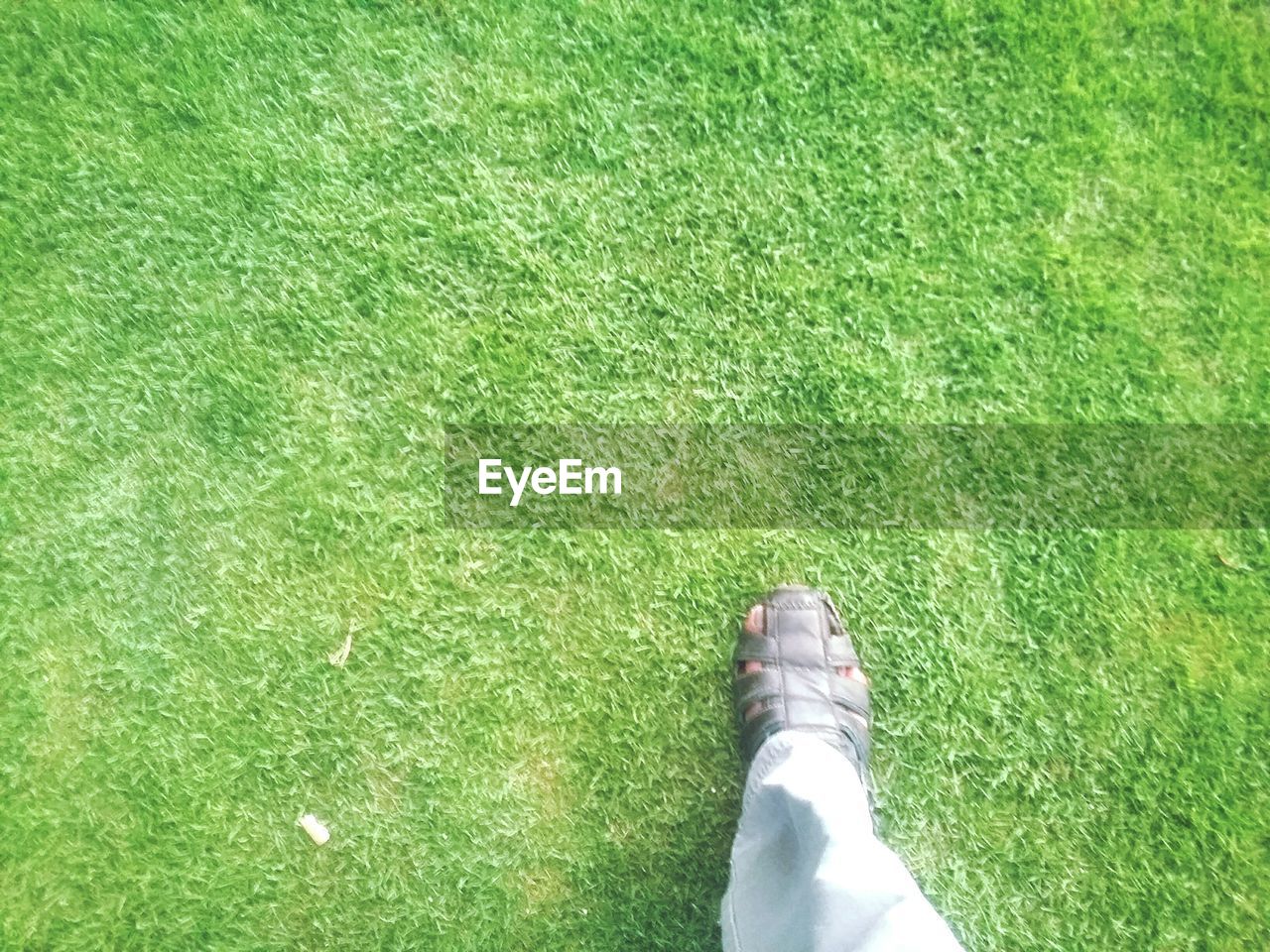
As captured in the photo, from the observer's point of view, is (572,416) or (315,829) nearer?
(315,829)

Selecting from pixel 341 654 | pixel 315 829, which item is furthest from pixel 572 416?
pixel 315 829

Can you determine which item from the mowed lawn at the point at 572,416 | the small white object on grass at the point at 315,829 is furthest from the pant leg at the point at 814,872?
the small white object on grass at the point at 315,829

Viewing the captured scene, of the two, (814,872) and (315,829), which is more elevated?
(814,872)

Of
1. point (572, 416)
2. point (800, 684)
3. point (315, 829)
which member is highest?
point (572, 416)

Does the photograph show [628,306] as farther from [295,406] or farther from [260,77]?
[260,77]

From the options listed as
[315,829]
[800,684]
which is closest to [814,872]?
[800,684]

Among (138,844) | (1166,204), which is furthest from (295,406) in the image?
(1166,204)

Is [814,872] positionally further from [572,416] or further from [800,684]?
[572,416]

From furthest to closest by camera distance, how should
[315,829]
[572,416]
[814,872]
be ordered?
[572,416] < [315,829] < [814,872]

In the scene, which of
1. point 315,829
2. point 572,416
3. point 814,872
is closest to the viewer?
point 814,872
